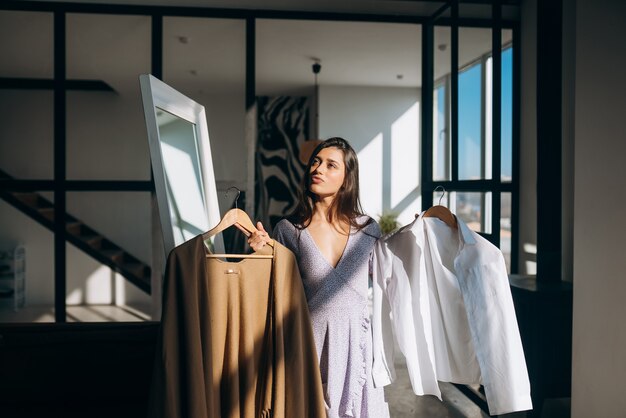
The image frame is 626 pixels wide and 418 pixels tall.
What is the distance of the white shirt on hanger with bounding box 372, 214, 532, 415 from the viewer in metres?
1.64

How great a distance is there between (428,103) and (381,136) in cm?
214

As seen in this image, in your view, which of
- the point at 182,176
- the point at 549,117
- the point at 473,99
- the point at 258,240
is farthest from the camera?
the point at 473,99

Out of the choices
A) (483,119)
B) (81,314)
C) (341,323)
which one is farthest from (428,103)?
(81,314)

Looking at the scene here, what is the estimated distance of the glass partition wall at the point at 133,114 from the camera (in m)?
3.67

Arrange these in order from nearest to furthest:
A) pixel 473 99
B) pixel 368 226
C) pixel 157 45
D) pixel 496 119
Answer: pixel 368 226 → pixel 496 119 → pixel 157 45 → pixel 473 99

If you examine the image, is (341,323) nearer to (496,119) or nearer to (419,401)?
(419,401)

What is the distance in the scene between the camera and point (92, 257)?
3988 millimetres

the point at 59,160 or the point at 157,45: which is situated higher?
the point at 157,45

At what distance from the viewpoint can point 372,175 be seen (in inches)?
243

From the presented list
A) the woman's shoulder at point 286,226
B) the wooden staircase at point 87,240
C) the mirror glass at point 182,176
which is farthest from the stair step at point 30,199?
the woman's shoulder at point 286,226

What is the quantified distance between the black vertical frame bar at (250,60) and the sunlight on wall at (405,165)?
274 centimetres

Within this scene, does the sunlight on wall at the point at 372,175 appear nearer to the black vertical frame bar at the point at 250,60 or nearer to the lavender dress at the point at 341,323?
the black vertical frame bar at the point at 250,60

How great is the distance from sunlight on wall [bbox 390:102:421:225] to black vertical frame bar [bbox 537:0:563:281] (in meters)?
3.37

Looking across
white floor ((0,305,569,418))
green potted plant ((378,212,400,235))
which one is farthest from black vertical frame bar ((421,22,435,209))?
green potted plant ((378,212,400,235))
